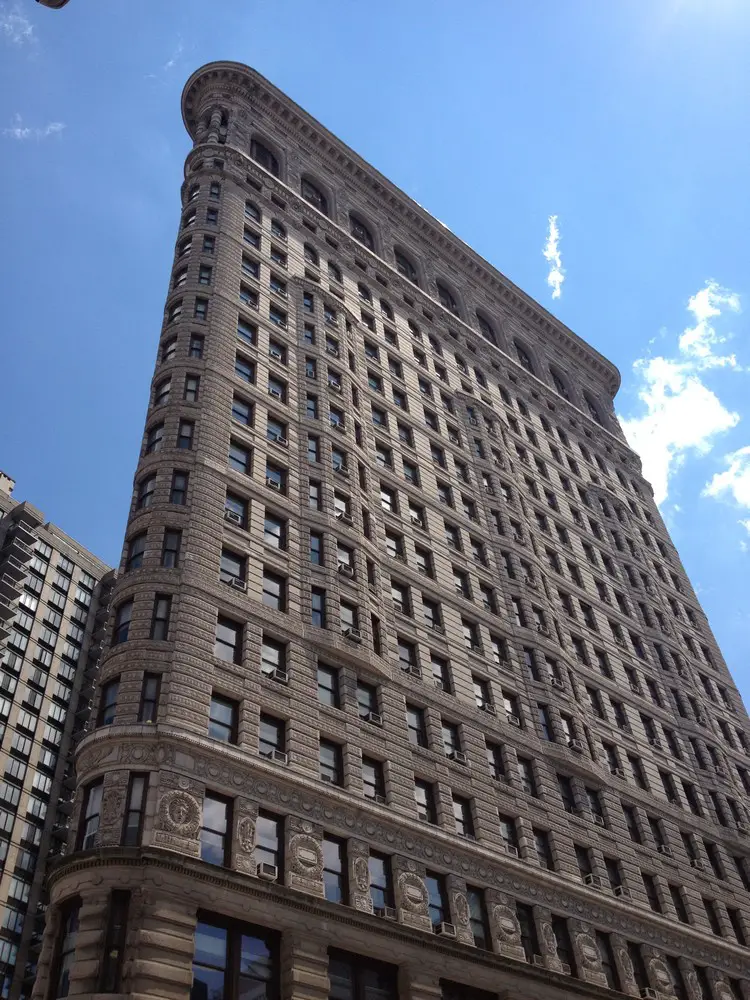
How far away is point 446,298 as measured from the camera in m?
80.9

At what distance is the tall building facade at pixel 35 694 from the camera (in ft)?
251

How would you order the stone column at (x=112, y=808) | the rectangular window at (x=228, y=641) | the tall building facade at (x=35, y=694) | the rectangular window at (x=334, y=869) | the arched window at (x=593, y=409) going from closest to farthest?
the stone column at (x=112, y=808) < the rectangular window at (x=334, y=869) < the rectangular window at (x=228, y=641) < the tall building facade at (x=35, y=694) < the arched window at (x=593, y=409)

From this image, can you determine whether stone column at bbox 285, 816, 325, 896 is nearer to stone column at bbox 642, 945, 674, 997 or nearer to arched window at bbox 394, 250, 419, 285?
stone column at bbox 642, 945, 674, 997

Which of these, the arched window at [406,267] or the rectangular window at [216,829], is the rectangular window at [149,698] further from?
the arched window at [406,267]

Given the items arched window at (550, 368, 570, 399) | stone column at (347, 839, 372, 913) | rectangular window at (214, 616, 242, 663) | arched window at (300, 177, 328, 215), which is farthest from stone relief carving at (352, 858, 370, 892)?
arched window at (550, 368, 570, 399)

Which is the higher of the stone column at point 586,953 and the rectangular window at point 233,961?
the stone column at point 586,953

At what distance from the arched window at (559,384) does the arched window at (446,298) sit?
12406mm

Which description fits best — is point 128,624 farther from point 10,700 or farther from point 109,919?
point 10,700

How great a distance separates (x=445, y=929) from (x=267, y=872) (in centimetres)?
769

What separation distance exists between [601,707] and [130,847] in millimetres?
32824

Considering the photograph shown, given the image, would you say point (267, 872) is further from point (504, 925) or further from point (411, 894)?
point (504, 925)

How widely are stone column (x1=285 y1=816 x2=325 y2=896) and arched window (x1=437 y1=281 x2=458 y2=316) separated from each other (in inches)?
2122

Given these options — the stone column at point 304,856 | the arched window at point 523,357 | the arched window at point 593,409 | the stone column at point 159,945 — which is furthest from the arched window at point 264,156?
the stone column at point 159,945

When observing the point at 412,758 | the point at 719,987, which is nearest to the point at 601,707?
the point at 719,987
